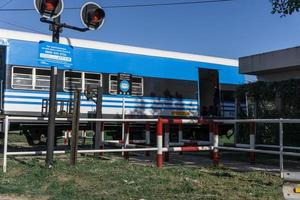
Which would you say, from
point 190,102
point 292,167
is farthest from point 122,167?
point 190,102

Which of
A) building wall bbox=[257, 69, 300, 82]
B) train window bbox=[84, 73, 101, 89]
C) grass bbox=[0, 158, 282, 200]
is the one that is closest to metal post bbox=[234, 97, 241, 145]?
building wall bbox=[257, 69, 300, 82]

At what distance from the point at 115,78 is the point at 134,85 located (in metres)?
0.87

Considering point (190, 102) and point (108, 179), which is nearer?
point (108, 179)

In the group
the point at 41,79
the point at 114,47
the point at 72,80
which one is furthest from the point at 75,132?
the point at 114,47

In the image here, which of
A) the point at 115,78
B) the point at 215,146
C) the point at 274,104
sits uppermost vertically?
the point at 115,78

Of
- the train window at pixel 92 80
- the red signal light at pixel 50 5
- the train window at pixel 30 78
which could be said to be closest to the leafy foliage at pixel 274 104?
the train window at pixel 92 80

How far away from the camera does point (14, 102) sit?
16.0 metres

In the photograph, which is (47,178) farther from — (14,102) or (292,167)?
(14,102)

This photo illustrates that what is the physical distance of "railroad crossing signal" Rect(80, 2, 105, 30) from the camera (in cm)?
1117

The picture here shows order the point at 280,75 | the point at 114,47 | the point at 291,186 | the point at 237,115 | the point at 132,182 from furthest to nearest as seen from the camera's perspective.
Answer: the point at 114,47, the point at 237,115, the point at 280,75, the point at 132,182, the point at 291,186

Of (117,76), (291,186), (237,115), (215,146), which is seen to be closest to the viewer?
(291,186)

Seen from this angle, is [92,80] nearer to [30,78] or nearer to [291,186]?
[30,78]

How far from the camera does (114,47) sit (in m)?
18.4

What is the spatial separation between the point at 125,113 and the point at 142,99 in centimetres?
101
